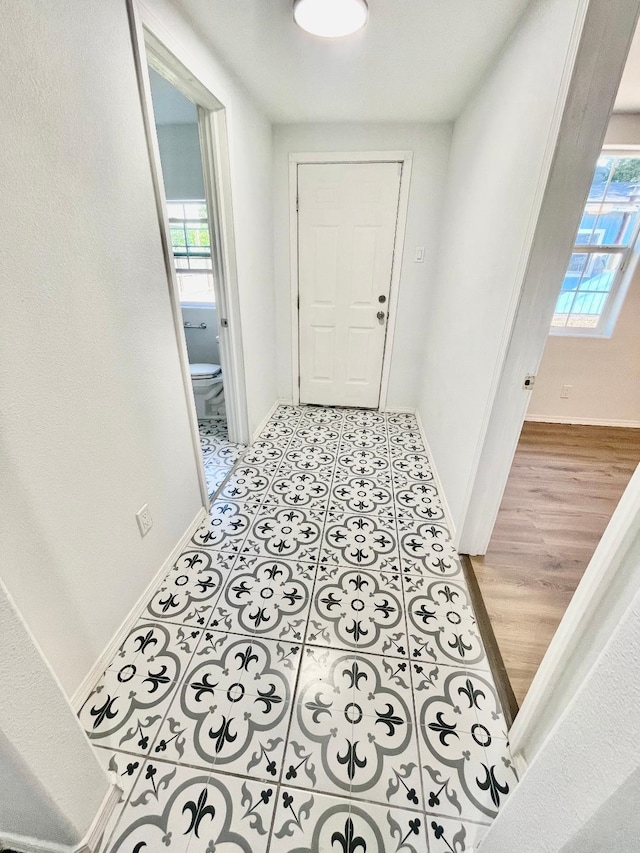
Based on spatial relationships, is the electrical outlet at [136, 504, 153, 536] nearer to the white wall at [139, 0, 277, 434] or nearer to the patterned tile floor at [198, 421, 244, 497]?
the patterned tile floor at [198, 421, 244, 497]

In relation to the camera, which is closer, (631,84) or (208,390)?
(631,84)

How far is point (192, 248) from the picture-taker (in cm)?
327

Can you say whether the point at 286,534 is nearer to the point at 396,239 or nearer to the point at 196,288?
the point at 396,239

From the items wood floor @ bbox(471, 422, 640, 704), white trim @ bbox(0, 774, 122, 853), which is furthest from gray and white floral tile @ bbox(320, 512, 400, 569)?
white trim @ bbox(0, 774, 122, 853)

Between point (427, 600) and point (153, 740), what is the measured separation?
1078mm

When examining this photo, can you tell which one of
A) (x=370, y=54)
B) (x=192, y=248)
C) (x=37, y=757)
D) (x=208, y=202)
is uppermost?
(x=370, y=54)

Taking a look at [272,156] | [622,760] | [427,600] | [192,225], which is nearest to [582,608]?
[622,760]

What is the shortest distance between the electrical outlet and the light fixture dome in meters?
1.99

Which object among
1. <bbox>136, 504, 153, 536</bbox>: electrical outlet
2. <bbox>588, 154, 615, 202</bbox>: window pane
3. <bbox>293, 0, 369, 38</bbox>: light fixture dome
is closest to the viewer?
<bbox>293, 0, 369, 38</bbox>: light fixture dome

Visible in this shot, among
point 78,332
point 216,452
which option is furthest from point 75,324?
point 216,452

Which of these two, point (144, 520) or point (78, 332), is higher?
point (78, 332)

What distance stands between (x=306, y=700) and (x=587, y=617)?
34.8 inches

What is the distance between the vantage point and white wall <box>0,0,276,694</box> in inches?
33.7

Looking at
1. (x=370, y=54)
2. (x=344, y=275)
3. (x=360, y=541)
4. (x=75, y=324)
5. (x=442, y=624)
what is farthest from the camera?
(x=344, y=275)
